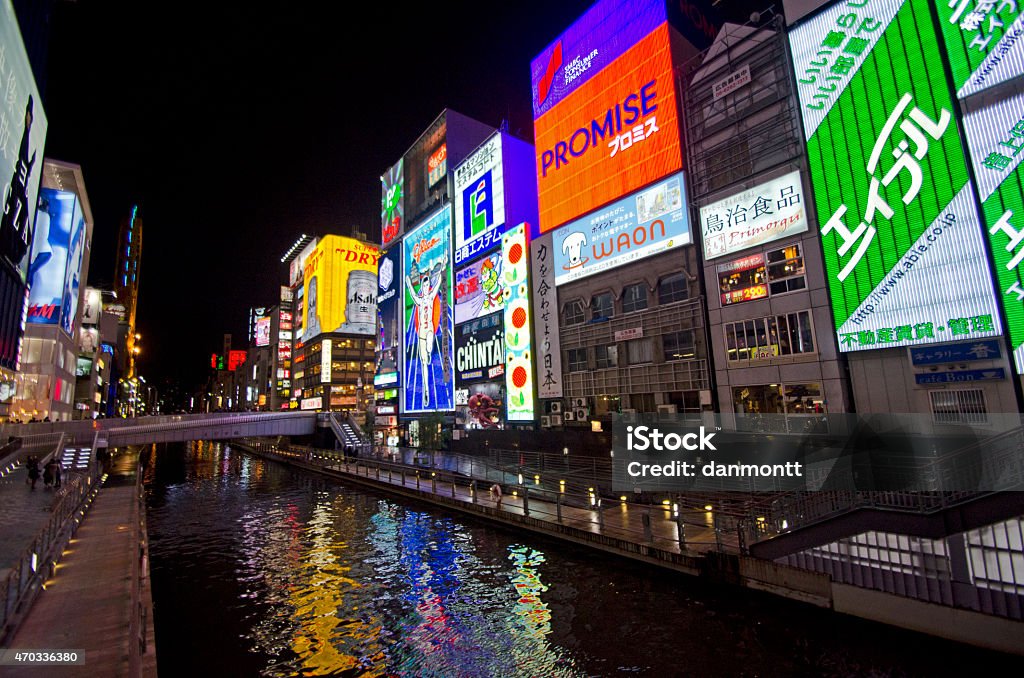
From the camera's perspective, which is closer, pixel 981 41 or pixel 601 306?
pixel 981 41

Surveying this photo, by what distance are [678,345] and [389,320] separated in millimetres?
54343

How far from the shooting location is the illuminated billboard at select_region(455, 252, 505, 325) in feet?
173

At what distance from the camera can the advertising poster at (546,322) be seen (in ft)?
144

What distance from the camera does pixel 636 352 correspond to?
37.4 metres

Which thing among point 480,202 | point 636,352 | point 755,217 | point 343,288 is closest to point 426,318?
point 480,202

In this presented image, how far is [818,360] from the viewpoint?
27.0 m

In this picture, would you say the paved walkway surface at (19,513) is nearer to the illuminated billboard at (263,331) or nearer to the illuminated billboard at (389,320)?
the illuminated billboard at (389,320)

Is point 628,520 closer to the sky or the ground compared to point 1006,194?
closer to the ground

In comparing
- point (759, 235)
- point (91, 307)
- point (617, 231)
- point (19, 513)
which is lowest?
point (19, 513)

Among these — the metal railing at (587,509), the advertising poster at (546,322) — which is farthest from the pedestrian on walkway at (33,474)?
the advertising poster at (546,322)

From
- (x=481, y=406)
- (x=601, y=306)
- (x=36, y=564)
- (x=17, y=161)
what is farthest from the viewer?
(x=481, y=406)

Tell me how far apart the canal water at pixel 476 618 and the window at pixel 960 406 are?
55.1ft

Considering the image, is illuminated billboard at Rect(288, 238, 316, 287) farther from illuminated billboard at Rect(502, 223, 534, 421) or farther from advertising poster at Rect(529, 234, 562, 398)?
advertising poster at Rect(529, 234, 562, 398)

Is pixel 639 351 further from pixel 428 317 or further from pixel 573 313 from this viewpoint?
pixel 428 317
